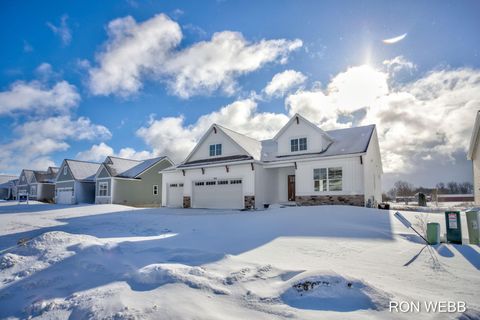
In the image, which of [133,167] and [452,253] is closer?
[452,253]

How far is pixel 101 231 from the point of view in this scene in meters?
11.4

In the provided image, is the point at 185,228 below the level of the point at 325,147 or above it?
below

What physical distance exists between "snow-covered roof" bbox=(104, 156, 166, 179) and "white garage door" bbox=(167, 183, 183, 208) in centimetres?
893

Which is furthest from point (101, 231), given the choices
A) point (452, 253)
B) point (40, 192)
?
point (40, 192)

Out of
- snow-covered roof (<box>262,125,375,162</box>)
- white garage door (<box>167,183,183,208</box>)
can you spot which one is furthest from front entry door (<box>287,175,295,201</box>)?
white garage door (<box>167,183,183,208</box>)

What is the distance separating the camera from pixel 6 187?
57938 mm

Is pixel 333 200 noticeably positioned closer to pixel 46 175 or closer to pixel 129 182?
pixel 129 182

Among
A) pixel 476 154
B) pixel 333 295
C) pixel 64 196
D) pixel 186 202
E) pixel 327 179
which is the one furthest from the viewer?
pixel 64 196

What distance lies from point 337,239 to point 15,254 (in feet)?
27.0

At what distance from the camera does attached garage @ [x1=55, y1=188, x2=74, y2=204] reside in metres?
35.4

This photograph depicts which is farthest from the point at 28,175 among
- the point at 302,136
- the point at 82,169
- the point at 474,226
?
the point at 474,226

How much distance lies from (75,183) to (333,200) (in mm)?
30592

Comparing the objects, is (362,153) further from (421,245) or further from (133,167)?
(133,167)

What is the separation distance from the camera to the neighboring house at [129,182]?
3175 centimetres
